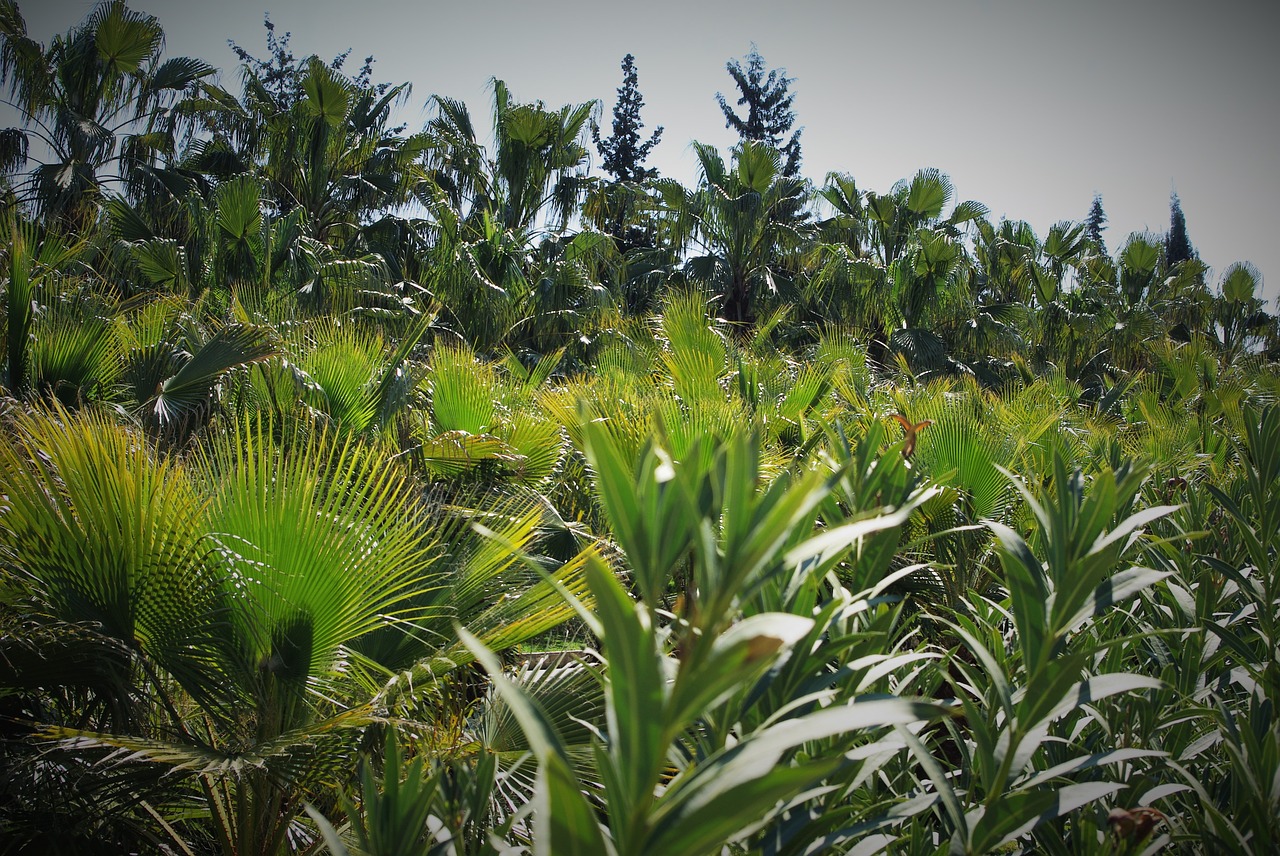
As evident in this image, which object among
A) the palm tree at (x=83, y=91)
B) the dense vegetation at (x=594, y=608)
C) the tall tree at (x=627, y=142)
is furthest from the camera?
the tall tree at (x=627, y=142)

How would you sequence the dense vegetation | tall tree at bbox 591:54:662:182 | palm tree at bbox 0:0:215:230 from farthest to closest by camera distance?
tall tree at bbox 591:54:662:182, palm tree at bbox 0:0:215:230, the dense vegetation

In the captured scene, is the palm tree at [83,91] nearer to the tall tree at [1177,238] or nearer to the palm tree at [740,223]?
the palm tree at [740,223]

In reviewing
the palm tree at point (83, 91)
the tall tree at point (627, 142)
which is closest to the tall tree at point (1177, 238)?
the tall tree at point (627, 142)

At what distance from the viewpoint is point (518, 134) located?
13523 millimetres

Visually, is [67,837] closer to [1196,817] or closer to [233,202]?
[1196,817]

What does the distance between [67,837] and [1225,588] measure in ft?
10.9

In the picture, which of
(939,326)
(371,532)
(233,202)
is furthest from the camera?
(939,326)

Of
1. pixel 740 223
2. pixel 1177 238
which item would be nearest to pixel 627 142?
pixel 740 223

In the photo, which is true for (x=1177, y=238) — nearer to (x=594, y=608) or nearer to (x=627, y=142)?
(x=627, y=142)

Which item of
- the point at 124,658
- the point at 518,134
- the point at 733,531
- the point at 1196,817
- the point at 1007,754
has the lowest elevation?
the point at 124,658

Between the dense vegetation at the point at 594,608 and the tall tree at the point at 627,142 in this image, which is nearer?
the dense vegetation at the point at 594,608

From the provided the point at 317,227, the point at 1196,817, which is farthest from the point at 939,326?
the point at 1196,817

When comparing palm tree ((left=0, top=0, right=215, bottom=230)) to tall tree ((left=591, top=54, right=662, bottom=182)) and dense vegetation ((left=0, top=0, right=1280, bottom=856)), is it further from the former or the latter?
tall tree ((left=591, top=54, right=662, bottom=182))

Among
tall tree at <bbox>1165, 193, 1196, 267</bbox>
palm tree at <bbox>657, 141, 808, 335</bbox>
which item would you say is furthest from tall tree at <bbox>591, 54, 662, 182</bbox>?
tall tree at <bbox>1165, 193, 1196, 267</bbox>
